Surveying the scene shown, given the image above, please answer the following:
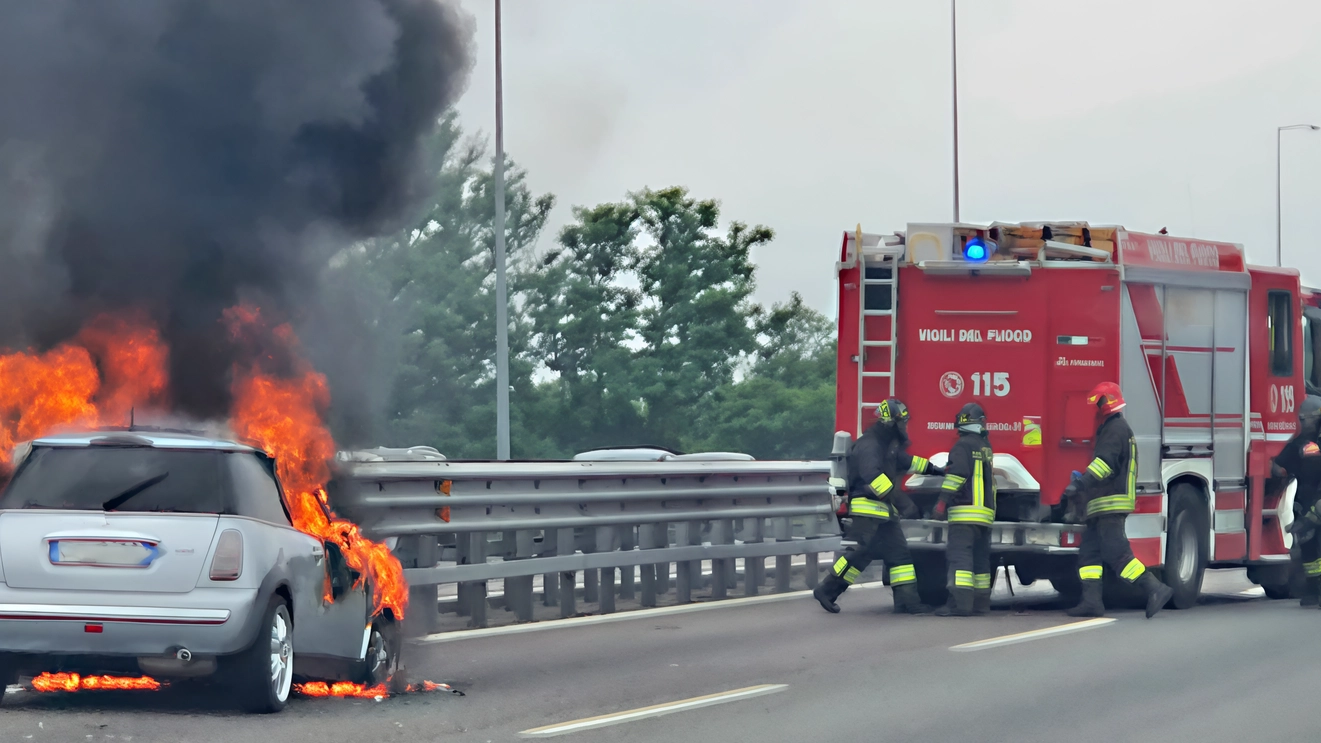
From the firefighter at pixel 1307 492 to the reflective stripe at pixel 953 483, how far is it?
3.93 meters

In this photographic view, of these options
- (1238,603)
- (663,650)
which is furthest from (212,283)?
(1238,603)

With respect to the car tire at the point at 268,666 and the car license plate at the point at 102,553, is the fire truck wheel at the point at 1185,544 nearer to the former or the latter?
the car tire at the point at 268,666

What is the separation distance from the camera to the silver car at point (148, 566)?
23.6 ft

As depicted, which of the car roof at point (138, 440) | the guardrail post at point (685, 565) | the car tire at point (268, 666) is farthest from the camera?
the guardrail post at point (685, 565)

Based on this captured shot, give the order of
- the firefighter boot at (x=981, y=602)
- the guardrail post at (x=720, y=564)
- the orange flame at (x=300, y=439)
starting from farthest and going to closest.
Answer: the guardrail post at (x=720, y=564)
the firefighter boot at (x=981, y=602)
the orange flame at (x=300, y=439)

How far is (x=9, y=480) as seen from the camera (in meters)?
7.62

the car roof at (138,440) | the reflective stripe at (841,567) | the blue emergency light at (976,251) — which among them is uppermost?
the blue emergency light at (976,251)

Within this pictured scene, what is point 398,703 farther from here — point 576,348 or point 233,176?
point 576,348

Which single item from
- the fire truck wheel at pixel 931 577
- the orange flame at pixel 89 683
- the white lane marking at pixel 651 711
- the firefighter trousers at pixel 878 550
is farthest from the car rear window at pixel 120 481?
the fire truck wheel at pixel 931 577

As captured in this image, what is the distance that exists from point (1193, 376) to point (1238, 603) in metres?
2.45

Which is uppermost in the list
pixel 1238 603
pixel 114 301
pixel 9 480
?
pixel 114 301

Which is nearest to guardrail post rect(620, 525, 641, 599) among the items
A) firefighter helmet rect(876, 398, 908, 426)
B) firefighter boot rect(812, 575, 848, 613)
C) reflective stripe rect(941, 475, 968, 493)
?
firefighter boot rect(812, 575, 848, 613)

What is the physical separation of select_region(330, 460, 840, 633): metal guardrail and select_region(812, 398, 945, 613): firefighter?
1459mm

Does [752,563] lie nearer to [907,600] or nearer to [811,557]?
[811,557]
